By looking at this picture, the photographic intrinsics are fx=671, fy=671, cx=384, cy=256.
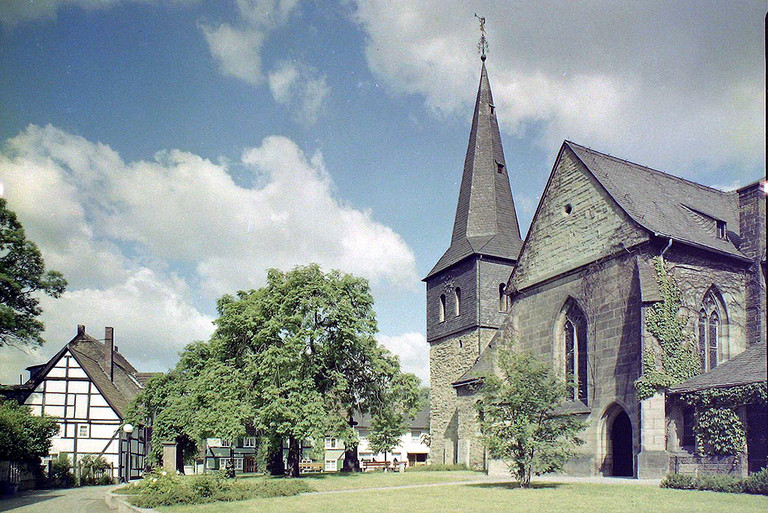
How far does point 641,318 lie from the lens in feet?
75.8

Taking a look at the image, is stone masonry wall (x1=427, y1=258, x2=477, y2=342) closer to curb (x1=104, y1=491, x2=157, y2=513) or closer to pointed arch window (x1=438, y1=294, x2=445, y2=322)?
pointed arch window (x1=438, y1=294, x2=445, y2=322)

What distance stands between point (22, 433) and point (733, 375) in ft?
88.1

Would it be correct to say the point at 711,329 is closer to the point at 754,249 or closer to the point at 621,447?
the point at 754,249

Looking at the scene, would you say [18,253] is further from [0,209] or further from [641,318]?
[641,318]

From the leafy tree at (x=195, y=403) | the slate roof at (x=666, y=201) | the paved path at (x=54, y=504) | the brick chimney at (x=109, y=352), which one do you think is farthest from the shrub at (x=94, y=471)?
the slate roof at (x=666, y=201)

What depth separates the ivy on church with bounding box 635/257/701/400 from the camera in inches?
879

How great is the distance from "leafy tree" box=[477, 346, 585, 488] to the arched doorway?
6194mm

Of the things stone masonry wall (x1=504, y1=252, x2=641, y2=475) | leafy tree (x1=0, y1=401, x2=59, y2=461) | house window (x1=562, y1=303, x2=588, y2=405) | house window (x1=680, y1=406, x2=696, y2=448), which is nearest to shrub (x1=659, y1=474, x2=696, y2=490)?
house window (x1=680, y1=406, x2=696, y2=448)

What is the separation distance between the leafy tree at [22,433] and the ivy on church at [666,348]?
77.9ft

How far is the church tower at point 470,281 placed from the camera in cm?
4106

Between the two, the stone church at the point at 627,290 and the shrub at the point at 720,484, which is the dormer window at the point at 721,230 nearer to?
the stone church at the point at 627,290

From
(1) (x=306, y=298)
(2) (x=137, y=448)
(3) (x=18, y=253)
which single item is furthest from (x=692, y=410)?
(2) (x=137, y=448)

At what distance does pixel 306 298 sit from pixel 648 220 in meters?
14.3

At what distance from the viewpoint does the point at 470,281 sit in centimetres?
4250
